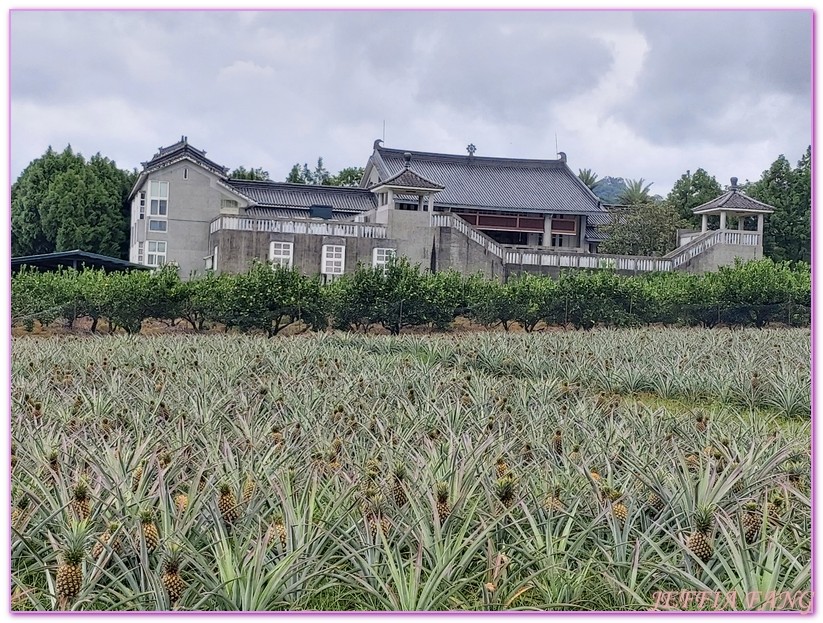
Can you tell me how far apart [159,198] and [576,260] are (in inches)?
456

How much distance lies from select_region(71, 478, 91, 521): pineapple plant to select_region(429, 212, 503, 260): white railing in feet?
76.1

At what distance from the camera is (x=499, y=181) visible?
3631 cm

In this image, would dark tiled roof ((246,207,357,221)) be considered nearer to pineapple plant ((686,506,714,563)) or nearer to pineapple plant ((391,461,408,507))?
pineapple plant ((391,461,408,507))

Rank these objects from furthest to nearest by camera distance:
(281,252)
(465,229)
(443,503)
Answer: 1. (465,229)
2. (281,252)
3. (443,503)

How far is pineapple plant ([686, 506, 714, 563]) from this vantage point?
3162 millimetres

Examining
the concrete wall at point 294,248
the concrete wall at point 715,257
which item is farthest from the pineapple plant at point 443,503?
the concrete wall at point 715,257

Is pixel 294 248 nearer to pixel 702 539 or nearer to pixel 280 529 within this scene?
pixel 280 529

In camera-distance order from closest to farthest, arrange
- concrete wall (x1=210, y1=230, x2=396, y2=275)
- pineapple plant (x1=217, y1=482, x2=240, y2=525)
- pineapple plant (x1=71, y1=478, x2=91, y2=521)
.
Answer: pineapple plant (x1=71, y1=478, x2=91, y2=521) → pineapple plant (x1=217, y1=482, x2=240, y2=525) → concrete wall (x1=210, y1=230, x2=396, y2=275)

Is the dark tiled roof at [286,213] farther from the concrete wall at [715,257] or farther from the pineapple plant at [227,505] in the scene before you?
the pineapple plant at [227,505]

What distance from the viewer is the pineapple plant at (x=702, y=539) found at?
10.4 ft

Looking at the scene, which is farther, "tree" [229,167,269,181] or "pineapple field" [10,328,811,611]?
"tree" [229,167,269,181]

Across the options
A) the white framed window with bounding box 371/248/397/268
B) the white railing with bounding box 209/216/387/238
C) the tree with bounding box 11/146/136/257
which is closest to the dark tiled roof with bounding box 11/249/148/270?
the tree with bounding box 11/146/136/257

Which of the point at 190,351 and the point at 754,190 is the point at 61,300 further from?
the point at 754,190

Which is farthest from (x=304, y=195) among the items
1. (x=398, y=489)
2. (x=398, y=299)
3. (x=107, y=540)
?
(x=107, y=540)
